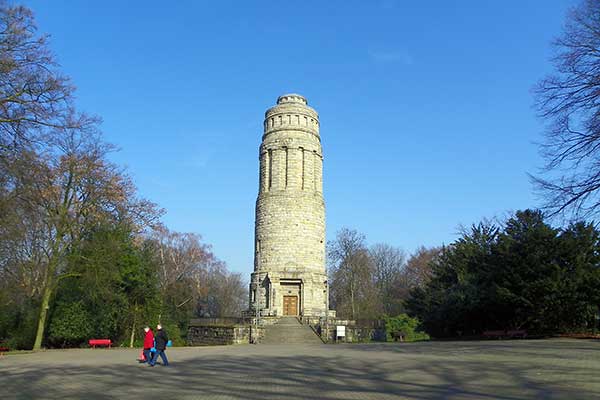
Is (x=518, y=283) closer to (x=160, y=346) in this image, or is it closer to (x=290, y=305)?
(x=160, y=346)

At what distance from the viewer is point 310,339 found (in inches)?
1164

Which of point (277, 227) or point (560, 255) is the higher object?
point (277, 227)

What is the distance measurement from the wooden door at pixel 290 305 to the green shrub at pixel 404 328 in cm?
688

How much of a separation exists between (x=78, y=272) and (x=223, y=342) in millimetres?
10050

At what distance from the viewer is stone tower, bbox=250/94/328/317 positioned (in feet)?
120

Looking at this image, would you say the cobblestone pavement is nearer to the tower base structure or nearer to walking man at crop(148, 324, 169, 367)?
walking man at crop(148, 324, 169, 367)

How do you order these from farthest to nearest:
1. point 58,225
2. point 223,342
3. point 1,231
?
point 223,342, point 58,225, point 1,231

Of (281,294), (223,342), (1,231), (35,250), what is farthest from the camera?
(281,294)

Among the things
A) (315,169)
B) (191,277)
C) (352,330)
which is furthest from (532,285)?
(191,277)

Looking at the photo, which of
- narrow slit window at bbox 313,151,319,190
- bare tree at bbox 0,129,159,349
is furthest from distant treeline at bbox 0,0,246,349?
narrow slit window at bbox 313,151,319,190

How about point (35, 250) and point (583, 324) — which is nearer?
point (583, 324)

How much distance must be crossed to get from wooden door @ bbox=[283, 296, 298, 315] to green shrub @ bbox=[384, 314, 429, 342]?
22.6 ft

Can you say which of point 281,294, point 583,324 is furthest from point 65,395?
point 281,294

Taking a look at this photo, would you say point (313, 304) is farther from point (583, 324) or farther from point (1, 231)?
point (1, 231)
